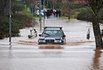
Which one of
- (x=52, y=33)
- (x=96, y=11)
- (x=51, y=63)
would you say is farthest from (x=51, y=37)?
(x=51, y=63)

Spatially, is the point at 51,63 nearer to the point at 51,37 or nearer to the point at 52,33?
the point at 51,37

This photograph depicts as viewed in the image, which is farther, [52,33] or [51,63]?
[52,33]

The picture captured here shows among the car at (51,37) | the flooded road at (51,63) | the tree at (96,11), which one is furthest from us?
the car at (51,37)

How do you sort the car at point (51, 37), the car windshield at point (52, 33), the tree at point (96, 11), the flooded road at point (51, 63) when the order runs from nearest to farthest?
the flooded road at point (51, 63) → the tree at point (96, 11) → the car at point (51, 37) → the car windshield at point (52, 33)

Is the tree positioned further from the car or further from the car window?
the car window

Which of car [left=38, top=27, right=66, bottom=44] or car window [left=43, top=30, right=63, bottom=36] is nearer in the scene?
car [left=38, top=27, right=66, bottom=44]

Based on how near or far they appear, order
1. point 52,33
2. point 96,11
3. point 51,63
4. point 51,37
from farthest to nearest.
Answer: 1. point 52,33
2. point 51,37
3. point 96,11
4. point 51,63

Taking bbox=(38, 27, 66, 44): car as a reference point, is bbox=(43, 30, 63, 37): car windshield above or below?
above

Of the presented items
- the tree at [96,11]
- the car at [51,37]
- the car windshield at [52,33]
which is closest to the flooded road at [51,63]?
the tree at [96,11]

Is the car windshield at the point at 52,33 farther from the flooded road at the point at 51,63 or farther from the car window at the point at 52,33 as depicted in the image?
the flooded road at the point at 51,63

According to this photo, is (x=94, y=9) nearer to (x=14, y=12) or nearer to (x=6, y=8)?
(x=6, y=8)

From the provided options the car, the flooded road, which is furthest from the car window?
the flooded road

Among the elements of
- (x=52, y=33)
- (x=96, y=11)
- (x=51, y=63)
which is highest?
(x=96, y=11)

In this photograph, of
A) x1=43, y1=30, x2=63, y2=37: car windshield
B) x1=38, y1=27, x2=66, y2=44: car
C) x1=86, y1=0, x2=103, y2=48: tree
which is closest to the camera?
x1=86, y1=0, x2=103, y2=48: tree
